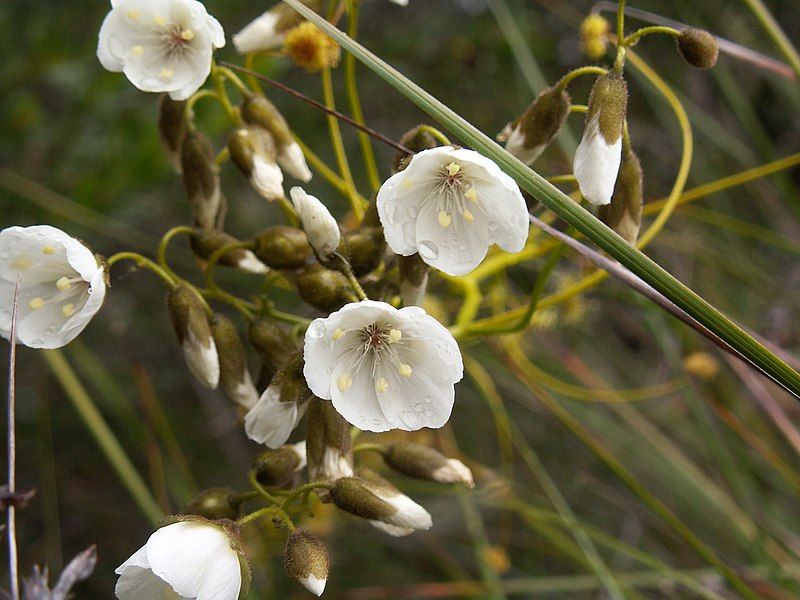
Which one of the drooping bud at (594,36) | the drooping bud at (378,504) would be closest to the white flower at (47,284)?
the drooping bud at (378,504)

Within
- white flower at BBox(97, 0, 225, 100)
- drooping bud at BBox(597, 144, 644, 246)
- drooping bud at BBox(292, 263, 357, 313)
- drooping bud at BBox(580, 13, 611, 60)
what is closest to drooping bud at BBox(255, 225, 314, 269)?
drooping bud at BBox(292, 263, 357, 313)

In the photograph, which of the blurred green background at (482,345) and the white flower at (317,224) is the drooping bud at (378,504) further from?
the blurred green background at (482,345)

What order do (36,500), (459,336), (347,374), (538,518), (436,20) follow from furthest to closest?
1. (436,20)
2. (36,500)
3. (538,518)
4. (459,336)
5. (347,374)

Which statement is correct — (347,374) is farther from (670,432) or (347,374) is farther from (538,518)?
(670,432)

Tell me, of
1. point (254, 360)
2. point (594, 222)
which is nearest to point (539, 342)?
point (254, 360)

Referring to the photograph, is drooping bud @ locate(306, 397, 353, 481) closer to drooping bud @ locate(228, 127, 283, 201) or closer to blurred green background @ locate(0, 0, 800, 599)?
drooping bud @ locate(228, 127, 283, 201)

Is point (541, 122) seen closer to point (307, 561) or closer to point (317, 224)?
point (317, 224)

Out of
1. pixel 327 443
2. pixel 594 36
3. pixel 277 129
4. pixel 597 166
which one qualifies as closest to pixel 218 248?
pixel 277 129

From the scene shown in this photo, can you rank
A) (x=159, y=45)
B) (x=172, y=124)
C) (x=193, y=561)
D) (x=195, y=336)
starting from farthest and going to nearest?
(x=172, y=124) → (x=159, y=45) → (x=195, y=336) → (x=193, y=561)
